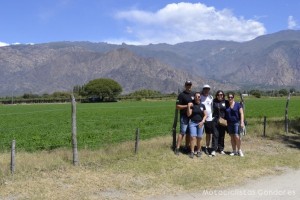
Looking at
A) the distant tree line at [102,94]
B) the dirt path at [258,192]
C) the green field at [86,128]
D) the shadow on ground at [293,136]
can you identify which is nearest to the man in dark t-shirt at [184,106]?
the dirt path at [258,192]

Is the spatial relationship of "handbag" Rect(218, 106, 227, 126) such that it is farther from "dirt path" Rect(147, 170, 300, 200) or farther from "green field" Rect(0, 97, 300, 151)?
"green field" Rect(0, 97, 300, 151)

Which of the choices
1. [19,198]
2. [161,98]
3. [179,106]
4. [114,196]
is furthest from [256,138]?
[161,98]

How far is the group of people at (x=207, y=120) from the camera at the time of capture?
11.3m

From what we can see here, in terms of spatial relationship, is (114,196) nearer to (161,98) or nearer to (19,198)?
(19,198)

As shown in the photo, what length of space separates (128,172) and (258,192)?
2.81 meters

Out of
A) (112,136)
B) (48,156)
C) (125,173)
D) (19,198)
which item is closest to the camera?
(19,198)

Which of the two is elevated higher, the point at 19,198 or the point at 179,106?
the point at 179,106

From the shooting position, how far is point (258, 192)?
27.2 feet

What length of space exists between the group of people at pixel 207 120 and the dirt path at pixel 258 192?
7.77 ft

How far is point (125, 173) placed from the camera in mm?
9531

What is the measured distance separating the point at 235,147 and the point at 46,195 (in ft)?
19.5

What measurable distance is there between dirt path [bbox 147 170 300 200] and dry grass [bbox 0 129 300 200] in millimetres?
312

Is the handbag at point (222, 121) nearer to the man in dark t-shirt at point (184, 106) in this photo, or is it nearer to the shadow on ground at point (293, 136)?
the man in dark t-shirt at point (184, 106)

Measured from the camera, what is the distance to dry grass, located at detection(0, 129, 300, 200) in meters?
8.20
